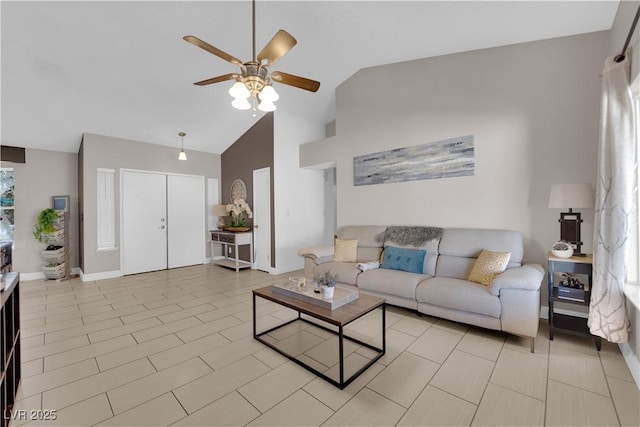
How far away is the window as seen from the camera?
4.76 metres

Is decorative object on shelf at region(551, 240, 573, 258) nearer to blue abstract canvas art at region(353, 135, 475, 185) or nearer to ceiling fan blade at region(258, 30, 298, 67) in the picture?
blue abstract canvas art at region(353, 135, 475, 185)

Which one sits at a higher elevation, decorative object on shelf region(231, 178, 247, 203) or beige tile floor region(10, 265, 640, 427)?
decorative object on shelf region(231, 178, 247, 203)

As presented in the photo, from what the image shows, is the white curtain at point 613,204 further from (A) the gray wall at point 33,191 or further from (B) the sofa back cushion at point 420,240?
(A) the gray wall at point 33,191

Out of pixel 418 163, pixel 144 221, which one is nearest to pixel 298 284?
pixel 418 163

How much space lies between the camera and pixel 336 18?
117 inches

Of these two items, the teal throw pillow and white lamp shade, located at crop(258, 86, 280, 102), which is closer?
white lamp shade, located at crop(258, 86, 280, 102)

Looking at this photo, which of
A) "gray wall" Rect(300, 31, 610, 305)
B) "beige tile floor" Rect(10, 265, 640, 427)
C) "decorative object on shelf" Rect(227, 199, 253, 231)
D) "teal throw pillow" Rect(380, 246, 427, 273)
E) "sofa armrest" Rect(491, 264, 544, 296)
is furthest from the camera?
"decorative object on shelf" Rect(227, 199, 253, 231)

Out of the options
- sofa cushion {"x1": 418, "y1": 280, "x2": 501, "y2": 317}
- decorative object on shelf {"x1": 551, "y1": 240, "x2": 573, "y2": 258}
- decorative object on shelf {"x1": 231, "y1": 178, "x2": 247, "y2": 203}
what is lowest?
sofa cushion {"x1": 418, "y1": 280, "x2": 501, "y2": 317}

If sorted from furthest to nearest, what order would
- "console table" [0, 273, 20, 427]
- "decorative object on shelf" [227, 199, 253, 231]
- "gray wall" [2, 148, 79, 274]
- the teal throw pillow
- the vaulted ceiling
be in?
"decorative object on shelf" [227, 199, 253, 231] → "gray wall" [2, 148, 79, 274] → the teal throw pillow → the vaulted ceiling → "console table" [0, 273, 20, 427]

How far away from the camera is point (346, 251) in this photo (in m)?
3.90

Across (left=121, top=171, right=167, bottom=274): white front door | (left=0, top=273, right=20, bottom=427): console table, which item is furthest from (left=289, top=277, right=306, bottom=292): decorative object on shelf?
(left=121, top=171, right=167, bottom=274): white front door

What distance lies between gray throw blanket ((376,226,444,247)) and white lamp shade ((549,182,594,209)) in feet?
3.85

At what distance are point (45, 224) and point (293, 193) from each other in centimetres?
431

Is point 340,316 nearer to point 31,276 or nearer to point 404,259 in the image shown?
point 404,259
